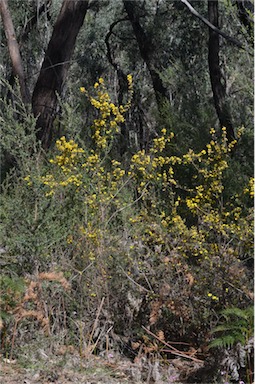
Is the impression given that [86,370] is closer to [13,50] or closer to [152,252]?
[152,252]

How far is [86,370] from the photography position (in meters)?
4.27

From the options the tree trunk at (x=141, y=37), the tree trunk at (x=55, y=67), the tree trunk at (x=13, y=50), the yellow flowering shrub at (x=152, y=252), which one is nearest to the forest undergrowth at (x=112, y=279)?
the yellow flowering shrub at (x=152, y=252)

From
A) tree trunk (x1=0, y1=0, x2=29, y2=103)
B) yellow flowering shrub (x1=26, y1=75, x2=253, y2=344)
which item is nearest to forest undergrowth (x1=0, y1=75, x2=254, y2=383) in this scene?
yellow flowering shrub (x1=26, y1=75, x2=253, y2=344)

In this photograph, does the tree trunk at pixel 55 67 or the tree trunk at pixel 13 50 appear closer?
the tree trunk at pixel 55 67

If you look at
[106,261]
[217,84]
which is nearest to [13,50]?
[217,84]

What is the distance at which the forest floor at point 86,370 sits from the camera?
412 cm

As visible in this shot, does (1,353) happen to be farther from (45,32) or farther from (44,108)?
(45,32)

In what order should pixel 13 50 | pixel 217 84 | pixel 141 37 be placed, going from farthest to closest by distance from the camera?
1. pixel 141 37
2. pixel 13 50
3. pixel 217 84

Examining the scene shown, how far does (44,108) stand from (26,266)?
4157 millimetres

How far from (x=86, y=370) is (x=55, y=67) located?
5322 millimetres

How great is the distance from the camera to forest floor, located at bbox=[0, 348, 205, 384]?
13.5 feet

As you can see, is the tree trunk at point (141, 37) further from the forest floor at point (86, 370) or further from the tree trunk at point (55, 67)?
the forest floor at point (86, 370)

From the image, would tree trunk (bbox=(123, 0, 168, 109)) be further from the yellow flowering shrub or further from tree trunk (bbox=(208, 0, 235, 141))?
the yellow flowering shrub

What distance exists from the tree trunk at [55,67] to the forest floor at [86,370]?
443 cm
